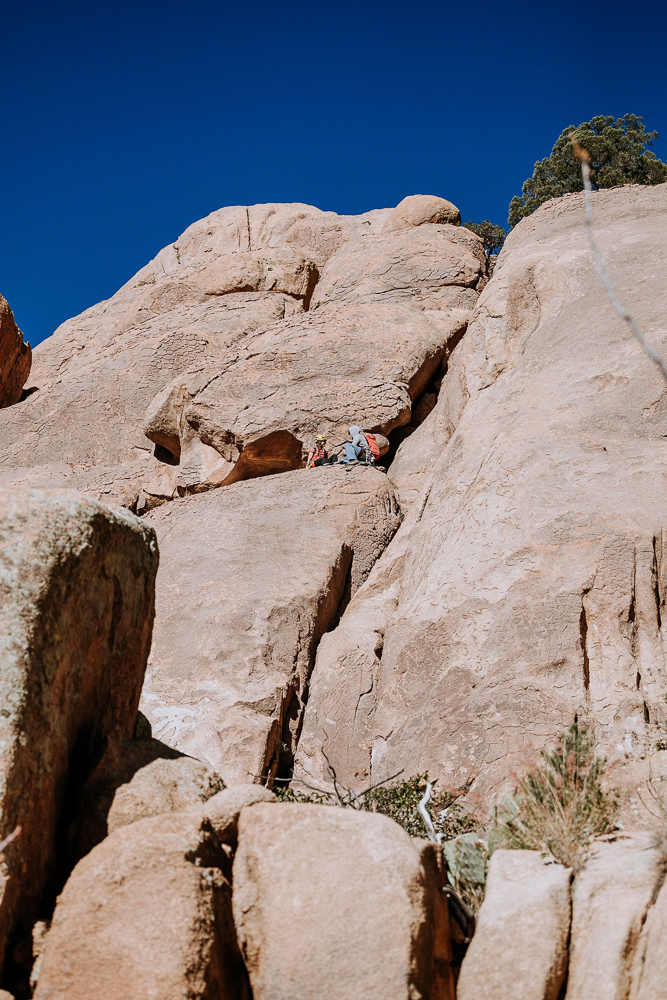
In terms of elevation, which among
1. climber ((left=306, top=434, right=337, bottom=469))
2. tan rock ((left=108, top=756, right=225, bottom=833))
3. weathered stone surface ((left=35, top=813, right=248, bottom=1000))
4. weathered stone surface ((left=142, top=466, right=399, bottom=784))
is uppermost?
climber ((left=306, top=434, right=337, bottom=469))

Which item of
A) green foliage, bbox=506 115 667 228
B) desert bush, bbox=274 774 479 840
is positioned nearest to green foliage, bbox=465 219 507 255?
green foliage, bbox=506 115 667 228

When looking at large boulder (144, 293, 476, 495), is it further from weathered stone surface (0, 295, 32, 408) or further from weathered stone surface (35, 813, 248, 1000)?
weathered stone surface (35, 813, 248, 1000)

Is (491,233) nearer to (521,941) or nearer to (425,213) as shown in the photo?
(425,213)

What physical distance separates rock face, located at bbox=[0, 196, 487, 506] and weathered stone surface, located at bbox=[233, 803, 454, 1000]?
38.6ft

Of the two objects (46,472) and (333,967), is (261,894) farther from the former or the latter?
(46,472)

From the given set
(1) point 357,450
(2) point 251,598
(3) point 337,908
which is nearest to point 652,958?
(3) point 337,908

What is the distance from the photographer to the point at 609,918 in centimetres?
523

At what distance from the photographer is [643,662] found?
9.45m

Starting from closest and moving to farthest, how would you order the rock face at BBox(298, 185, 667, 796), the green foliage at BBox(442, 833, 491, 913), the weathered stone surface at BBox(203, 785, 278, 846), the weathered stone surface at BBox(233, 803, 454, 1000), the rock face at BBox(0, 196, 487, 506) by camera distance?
the weathered stone surface at BBox(233, 803, 454, 1000), the weathered stone surface at BBox(203, 785, 278, 846), the green foliage at BBox(442, 833, 491, 913), the rock face at BBox(298, 185, 667, 796), the rock face at BBox(0, 196, 487, 506)

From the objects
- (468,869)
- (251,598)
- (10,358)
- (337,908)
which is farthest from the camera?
(10,358)

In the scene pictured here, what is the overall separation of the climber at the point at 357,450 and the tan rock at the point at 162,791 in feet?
32.3

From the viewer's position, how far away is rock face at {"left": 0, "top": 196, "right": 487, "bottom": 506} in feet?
55.6

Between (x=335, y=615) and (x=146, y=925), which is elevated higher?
(x=335, y=615)

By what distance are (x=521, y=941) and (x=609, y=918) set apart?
0.55m
